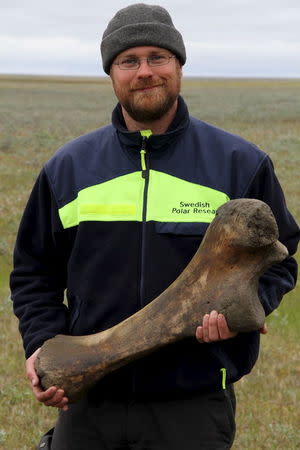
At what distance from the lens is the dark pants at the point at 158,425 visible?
3.18 metres

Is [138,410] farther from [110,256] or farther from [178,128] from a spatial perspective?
[178,128]

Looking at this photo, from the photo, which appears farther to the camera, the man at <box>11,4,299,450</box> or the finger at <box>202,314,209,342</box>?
the man at <box>11,4,299,450</box>

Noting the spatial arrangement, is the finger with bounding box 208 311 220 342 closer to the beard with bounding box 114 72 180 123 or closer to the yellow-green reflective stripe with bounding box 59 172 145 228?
the yellow-green reflective stripe with bounding box 59 172 145 228

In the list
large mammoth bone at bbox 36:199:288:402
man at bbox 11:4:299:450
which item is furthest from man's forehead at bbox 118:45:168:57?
large mammoth bone at bbox 36:199:288:402

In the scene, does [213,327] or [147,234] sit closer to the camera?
[213,327]

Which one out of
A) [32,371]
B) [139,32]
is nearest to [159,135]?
[139,32]

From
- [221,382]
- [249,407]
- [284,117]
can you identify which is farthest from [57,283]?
[284,117]

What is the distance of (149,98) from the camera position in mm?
3215

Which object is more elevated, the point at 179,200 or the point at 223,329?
the point at 179,200

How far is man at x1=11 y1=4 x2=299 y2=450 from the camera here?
3.18m

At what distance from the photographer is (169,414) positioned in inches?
126

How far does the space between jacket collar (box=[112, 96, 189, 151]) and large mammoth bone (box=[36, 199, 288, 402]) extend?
48cm

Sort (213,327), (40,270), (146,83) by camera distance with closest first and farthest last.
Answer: (213,327), (146,83), (40,270)

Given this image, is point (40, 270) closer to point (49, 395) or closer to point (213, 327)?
point (49, 395)
